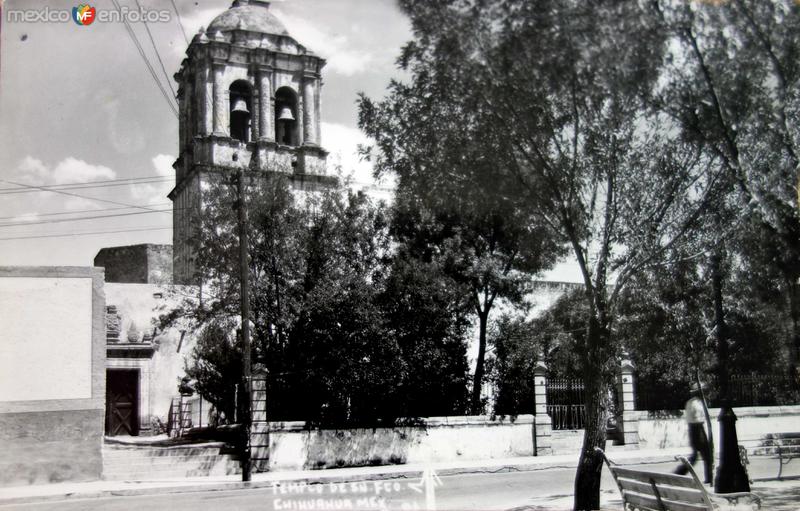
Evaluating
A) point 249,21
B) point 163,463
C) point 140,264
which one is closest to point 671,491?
point 163,463

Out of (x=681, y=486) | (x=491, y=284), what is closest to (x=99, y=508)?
(x=681, y=486)

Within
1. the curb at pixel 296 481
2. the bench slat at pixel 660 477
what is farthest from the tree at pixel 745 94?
the curb at pixel 296 481

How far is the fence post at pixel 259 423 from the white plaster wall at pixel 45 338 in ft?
11.0

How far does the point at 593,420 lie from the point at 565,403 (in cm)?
1200

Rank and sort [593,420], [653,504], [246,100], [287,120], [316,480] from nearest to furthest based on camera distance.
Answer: [653,504] < [593,420] < [316,480] < [287,120] < [246,100]

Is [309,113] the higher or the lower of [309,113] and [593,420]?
the higher

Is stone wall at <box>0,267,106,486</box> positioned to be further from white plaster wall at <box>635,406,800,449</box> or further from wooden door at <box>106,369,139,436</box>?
white plaster wall at <box>635,406,800,449</box>

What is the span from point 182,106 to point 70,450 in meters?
17.5

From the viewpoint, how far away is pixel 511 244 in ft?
68.4

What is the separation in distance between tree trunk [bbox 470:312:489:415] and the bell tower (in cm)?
862

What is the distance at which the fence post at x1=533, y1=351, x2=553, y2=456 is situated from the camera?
20203 mm

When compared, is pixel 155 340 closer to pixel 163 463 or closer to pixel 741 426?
pixel 163 463

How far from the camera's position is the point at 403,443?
18812 mm

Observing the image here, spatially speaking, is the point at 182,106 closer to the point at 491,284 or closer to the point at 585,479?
the point at 491,284
